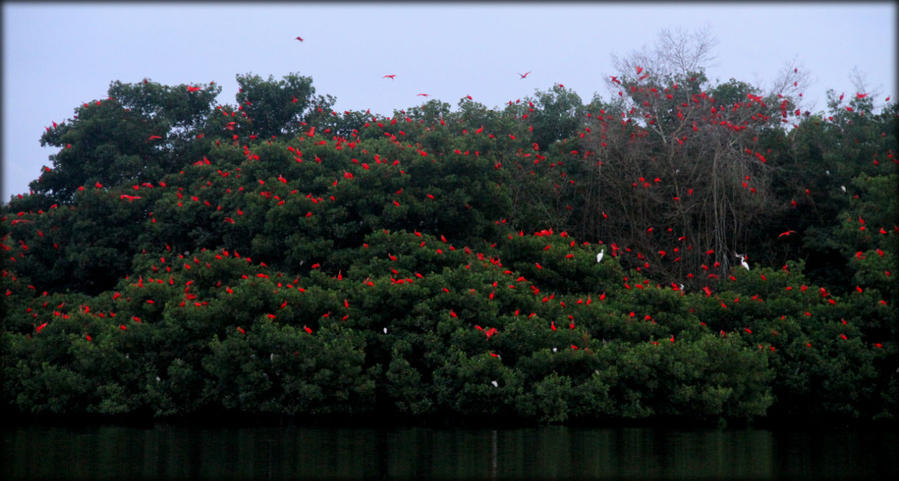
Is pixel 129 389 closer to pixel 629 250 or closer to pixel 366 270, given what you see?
pixel 366 270

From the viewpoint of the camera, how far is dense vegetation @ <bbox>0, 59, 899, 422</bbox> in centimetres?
1285

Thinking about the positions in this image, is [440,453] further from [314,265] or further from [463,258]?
[314,265]

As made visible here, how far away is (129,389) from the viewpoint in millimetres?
13680

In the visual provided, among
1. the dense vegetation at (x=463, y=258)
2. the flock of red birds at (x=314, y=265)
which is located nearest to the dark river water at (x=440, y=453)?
the dense vegetation at (x=463, y=258)

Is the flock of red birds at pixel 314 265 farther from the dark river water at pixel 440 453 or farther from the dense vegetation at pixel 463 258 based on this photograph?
the dark river water at pixel 440 453

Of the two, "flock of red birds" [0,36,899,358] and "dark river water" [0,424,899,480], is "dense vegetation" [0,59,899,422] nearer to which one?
"flock of red birds" [0,36,899,358]

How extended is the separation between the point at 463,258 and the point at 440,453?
191 inches

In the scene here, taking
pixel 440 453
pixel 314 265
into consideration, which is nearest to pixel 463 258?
pixel 314 265

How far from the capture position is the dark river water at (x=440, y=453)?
8.27 m

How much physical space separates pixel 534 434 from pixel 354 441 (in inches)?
92.1

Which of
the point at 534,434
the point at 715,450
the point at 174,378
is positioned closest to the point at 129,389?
the point at 174,378

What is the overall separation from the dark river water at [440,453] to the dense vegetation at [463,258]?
88 cm

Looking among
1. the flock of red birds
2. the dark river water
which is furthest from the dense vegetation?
the dark river water

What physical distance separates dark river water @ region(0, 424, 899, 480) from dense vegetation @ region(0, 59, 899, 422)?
0.88 m
